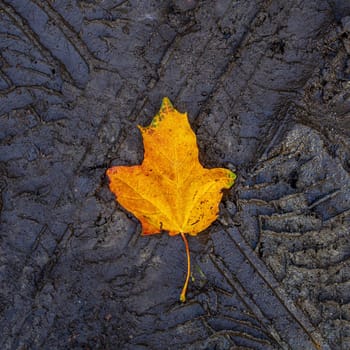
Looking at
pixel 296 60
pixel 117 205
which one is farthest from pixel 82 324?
pixel 296 60

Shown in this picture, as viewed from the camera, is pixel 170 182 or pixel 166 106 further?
pixel 166 106

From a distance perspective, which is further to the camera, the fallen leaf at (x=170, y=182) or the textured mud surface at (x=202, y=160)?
the textured mud surface at (x=202, y=160)

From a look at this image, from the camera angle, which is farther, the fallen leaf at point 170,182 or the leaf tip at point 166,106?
the leaf tip at point 166,106

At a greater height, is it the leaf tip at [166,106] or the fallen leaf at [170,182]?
the leaf tip at [166,106]

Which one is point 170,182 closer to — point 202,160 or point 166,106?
point 202,160

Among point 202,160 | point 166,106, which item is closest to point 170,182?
point 202,160
